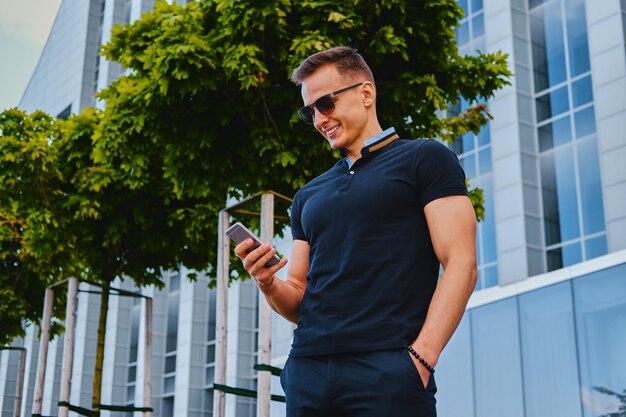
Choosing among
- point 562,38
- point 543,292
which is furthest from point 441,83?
Answer: point 562,38

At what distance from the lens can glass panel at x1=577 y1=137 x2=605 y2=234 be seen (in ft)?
72.3

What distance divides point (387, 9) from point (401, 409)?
7322 millimetres

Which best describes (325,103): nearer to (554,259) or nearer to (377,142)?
(377,142)

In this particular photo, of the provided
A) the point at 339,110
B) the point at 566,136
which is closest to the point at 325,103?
the point at 339,110

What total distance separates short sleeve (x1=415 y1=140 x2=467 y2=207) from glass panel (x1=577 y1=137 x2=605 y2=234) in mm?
20050

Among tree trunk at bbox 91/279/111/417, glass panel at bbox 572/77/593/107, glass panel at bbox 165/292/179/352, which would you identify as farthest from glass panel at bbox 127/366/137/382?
tree trunk at bbox 91/279/111/417

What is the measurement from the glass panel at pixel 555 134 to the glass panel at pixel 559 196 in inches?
9.6

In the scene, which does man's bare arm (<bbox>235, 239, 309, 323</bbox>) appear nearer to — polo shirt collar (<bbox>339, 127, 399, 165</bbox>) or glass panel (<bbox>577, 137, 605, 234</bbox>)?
polo shirt collar (<bbox>339, 127, 399, 165</bbox>)

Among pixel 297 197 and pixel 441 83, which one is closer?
pixel 297 197

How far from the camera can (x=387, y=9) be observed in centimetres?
938

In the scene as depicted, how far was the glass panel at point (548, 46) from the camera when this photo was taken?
80.0 ft

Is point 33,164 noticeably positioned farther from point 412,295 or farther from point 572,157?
point 572,157

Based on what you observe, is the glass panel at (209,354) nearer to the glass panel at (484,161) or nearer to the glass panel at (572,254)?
the glass panel at (484,161)

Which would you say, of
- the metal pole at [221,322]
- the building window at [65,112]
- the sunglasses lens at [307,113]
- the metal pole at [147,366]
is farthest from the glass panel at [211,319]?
the sunglasses lens at [307,113]
